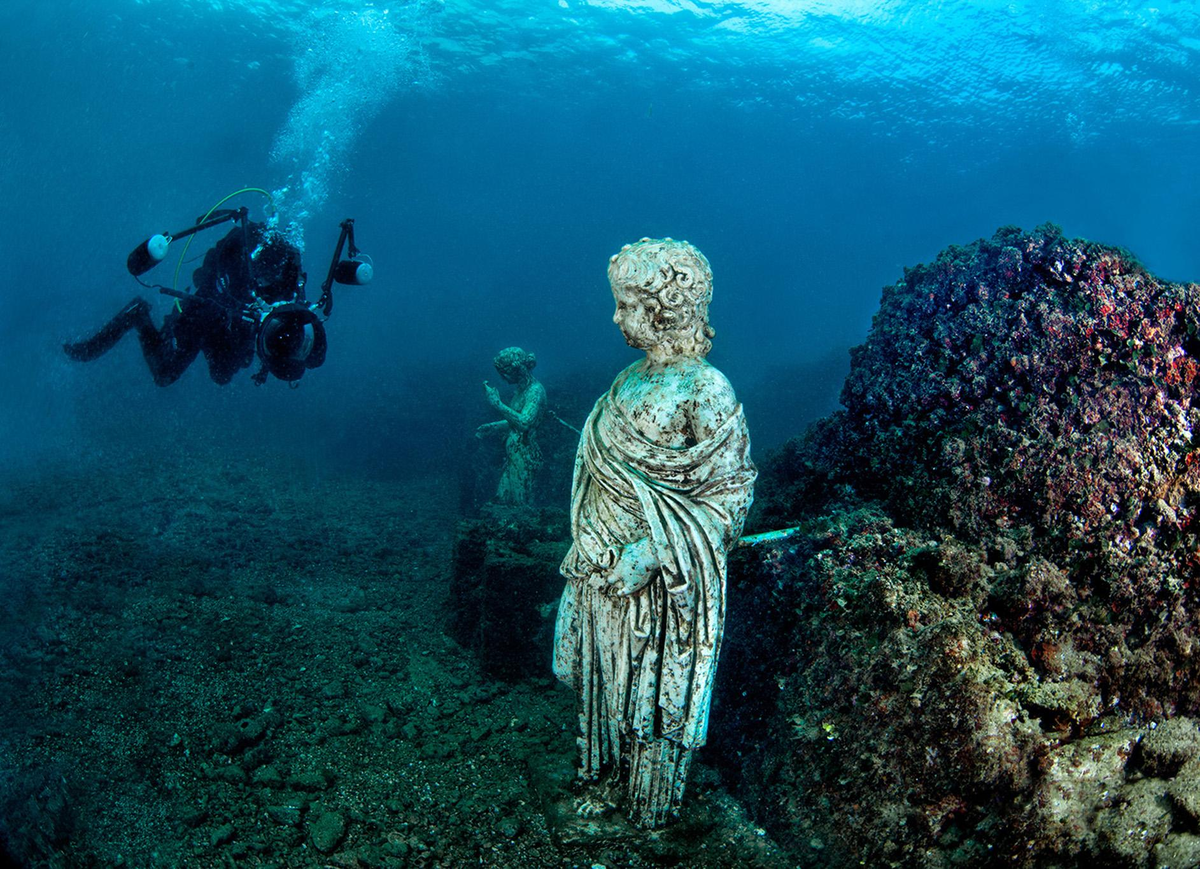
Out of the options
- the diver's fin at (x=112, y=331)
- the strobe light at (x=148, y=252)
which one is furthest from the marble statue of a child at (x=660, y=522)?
the diver's fin at (x=112, y=331)

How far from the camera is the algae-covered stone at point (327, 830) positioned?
309cm

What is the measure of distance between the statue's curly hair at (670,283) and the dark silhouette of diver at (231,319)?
666cm

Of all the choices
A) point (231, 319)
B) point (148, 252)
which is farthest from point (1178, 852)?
point (231, 319)

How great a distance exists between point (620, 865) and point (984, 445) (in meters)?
2.98

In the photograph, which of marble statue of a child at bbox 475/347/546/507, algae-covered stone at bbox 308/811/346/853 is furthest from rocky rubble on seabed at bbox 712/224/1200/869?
marble statue of a child at bbox 475/347/546/507

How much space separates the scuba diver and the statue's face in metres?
6.05

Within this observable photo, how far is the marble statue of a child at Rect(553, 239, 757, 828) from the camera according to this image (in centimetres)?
276

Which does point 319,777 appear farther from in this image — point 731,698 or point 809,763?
point 809,763

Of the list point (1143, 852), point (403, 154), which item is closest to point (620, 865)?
point (1143, 852)

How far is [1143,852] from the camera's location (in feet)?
7.86

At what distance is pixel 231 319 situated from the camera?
29.3ft

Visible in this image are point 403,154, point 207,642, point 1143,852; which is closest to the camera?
point 1143,852

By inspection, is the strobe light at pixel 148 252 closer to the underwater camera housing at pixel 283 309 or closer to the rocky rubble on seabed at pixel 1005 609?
the underwater camera housing at pixel 283 309

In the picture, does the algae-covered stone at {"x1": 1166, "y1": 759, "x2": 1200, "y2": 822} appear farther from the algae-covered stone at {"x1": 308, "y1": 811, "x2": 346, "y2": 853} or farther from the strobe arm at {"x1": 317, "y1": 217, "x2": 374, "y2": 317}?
the strobe arm at {"x1": 317, "y1": 217, "x2": 374, "y2": 317}
